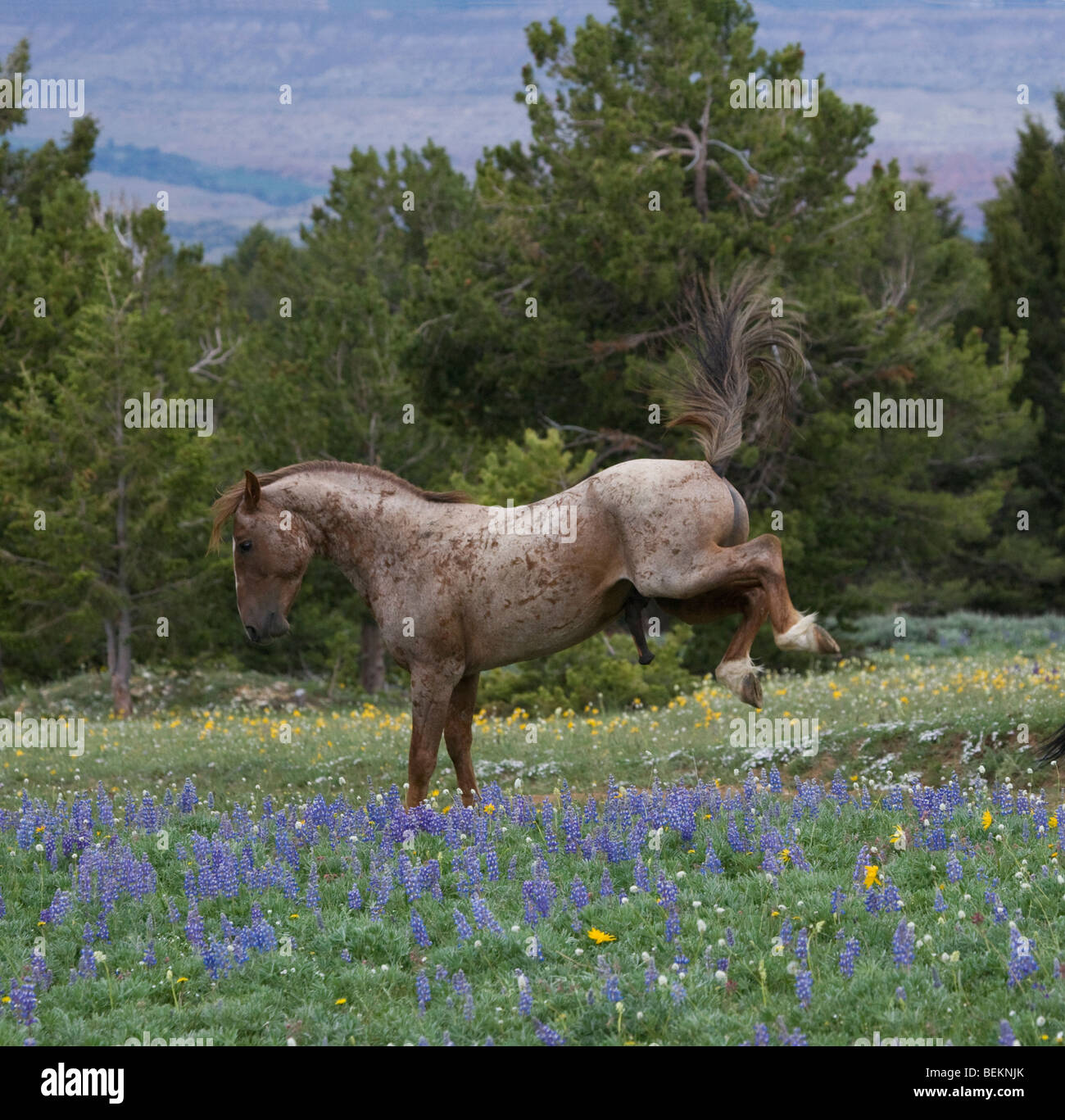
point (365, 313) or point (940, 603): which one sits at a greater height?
point (365, 313)

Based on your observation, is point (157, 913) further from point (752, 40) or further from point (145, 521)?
point (752, 40)

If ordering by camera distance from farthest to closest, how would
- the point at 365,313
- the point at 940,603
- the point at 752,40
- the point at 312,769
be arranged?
1. the point at 940,603
2. the point at 365,313
3. the point at 752,40
4. the point at 312,769

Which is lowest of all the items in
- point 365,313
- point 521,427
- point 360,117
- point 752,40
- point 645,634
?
point 645,634

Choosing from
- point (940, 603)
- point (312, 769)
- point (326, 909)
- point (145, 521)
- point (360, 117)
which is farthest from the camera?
point (360, 117)

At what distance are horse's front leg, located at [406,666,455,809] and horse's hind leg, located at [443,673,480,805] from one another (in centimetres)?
33

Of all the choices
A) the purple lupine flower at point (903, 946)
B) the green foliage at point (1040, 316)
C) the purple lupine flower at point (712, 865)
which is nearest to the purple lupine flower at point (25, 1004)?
the purple lupine flower at point (712, 865)

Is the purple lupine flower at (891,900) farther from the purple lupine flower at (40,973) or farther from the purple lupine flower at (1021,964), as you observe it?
the purple lupine flower at (40,973)

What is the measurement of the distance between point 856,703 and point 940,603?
2353 centimetres

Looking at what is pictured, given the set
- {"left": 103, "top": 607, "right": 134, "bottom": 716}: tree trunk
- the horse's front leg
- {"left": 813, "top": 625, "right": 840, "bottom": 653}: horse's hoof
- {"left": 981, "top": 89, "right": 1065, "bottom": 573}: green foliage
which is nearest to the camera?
{"left": 813, "top": 625, "right": 840, "bottom": 653}: horse's hoof

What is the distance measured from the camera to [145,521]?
865 inches

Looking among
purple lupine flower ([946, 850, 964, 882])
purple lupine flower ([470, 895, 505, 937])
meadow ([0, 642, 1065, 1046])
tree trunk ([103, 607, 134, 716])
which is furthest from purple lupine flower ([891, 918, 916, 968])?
tree trunk ([103, 607, 134, 716])

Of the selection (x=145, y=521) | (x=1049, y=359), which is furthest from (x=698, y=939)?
(x=1049, y=359)

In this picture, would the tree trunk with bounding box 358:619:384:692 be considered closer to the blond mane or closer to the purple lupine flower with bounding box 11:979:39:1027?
the blond mane

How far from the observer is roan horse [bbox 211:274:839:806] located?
771cm
